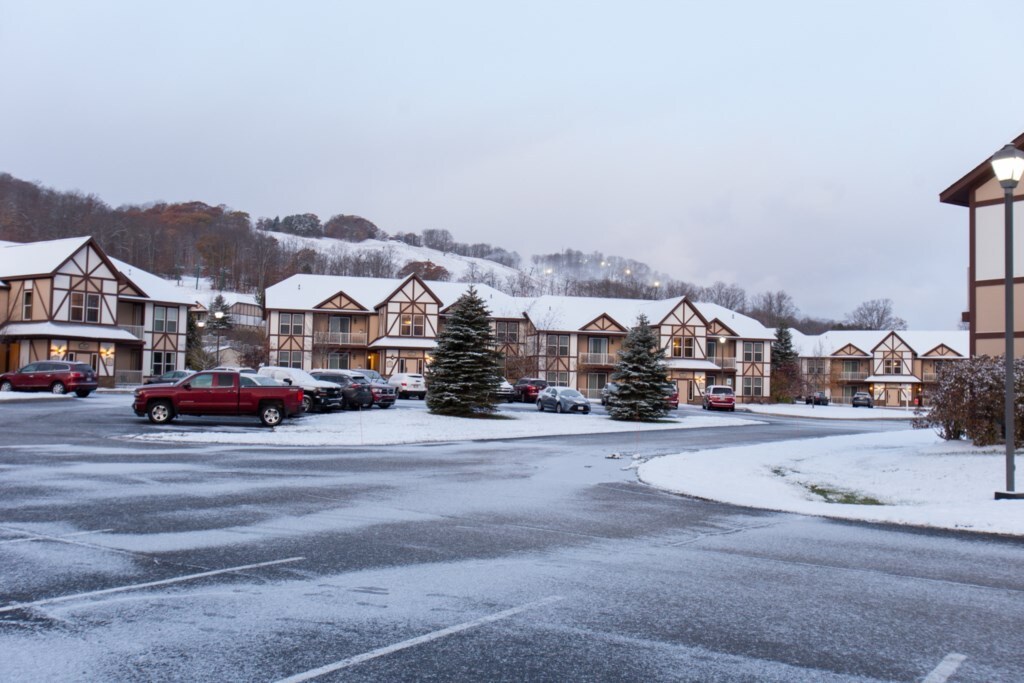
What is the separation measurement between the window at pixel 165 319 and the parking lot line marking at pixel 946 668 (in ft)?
206

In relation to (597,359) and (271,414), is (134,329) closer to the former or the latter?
(271,414)

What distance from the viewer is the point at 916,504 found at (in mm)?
13281

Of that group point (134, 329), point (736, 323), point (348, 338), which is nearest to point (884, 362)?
point (736, 323)

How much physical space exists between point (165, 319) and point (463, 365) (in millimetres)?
37001

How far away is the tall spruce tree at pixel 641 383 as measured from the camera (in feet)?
120

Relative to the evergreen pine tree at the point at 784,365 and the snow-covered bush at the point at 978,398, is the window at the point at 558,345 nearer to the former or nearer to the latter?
the evergreen pine tree at the point at 784,365

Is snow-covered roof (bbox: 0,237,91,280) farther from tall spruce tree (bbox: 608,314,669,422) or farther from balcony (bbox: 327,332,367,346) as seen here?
tall spruce tree (bbox: 608,314,669,422)

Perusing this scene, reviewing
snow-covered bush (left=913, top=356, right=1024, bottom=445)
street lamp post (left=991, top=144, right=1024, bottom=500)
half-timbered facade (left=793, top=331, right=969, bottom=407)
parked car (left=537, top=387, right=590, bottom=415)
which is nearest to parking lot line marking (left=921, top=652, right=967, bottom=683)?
street lamp post (left=991, top=144, right=1024, bottom=500)

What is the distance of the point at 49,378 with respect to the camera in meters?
39.3

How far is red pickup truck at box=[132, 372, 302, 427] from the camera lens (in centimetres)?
2566

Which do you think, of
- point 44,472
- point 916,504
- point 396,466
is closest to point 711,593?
point 916,504

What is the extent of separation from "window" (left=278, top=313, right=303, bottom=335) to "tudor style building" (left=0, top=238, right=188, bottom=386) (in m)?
12.9

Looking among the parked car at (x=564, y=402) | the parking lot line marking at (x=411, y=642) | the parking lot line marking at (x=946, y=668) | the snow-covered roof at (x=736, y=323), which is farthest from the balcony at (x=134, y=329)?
the parking lot line marking at (x=946, y=668)

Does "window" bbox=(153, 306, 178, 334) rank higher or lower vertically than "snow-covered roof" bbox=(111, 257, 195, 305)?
lower
